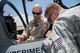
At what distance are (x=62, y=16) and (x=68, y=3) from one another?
6.26 ft

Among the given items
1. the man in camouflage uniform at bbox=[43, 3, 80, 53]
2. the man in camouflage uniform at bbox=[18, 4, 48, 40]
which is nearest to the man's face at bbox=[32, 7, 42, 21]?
the man in camouflage uniform at bbox=[18, 4, 48, 40]

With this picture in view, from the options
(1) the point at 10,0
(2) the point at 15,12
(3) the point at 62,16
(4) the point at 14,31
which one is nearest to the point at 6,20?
(4) the point at 14,31

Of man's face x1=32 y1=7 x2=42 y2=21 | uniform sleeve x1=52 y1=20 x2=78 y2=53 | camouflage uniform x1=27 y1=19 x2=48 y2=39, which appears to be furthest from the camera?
man's face x1=32 y1=7 x2=42 y2=21

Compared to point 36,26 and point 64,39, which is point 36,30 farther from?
point 64,39

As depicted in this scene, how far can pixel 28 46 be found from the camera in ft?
11.0

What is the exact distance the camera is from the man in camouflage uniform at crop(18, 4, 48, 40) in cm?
385

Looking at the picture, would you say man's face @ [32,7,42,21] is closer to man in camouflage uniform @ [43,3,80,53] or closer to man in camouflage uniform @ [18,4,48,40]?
man in camouflage uniform @ [18,4,48,40]

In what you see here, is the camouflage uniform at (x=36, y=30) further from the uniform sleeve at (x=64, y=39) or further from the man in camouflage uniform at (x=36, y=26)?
the uniform sleeve at (x=64, y=39)

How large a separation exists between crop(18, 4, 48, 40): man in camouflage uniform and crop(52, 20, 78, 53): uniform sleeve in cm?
157

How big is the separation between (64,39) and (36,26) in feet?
6.89

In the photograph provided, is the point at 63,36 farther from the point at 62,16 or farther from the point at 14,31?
the point at 14,31

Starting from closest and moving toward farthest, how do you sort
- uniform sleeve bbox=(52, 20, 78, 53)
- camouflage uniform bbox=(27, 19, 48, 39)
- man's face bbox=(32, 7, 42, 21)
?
uniform sleeve bbox=(52, 20, 78, 53)
camouflage uniform bbox=(27, 19, 48, 39)
man's face bbox=(32, 7, 42, 21)

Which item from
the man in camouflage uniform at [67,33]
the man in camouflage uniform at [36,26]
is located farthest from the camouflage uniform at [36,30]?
the man in camouflage uniform at [67,33]

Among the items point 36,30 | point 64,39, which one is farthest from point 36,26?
point 64,39
